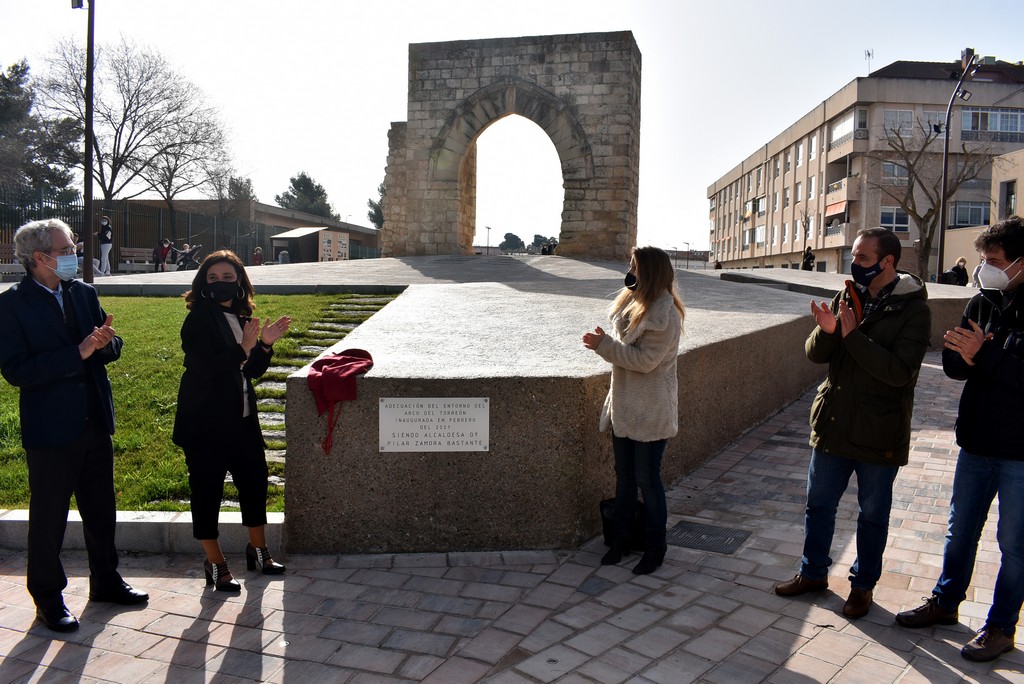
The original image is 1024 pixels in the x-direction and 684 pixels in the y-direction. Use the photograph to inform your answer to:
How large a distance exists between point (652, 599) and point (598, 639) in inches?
21.5

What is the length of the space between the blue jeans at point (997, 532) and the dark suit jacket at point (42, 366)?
4.32 meters

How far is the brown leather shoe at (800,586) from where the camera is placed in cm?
393

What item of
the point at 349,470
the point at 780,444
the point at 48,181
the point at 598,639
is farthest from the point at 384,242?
the point at 48,181

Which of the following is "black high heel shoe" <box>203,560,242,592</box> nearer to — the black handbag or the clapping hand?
the clapping hand

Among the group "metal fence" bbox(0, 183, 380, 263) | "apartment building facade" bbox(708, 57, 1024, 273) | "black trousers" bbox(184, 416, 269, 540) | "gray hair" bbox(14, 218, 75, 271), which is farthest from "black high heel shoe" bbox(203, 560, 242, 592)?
"apartment building facade" bbox(708, 57, 1024, 273)

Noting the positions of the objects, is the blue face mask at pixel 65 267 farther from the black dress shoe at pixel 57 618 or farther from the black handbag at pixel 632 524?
the black handbag at pixel 632 524

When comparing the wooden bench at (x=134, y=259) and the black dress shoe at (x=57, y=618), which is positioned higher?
the wooden bench at (x=134, y=259)

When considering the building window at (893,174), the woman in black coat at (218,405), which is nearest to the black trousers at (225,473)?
the woman in black coat at (218,405)

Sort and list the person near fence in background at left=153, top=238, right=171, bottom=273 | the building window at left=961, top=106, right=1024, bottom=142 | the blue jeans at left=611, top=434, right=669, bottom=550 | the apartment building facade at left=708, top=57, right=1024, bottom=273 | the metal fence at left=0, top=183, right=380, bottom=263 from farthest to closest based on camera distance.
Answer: the building window at left=961, top=106, right=1024, bottom=142 → the apartment building facade at left=708, top=57, right=1024, bottom=273 → the person near fence in background at left=153, top=238, right=171, bottom=273 → the metal fence at left=0, top=183, right=380, bottom=263 → the blue jeans at left=611, top=434, right=669, bottom=550

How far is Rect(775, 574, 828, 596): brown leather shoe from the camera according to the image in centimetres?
393

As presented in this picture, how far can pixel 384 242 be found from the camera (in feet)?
74.2

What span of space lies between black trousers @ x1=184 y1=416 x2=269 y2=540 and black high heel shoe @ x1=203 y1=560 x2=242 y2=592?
155 millimetres

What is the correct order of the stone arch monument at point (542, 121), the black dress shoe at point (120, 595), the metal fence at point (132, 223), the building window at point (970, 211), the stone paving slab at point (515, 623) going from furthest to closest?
the building window at point (970, 211) < the metal fence at point (132, 223) < the stone arch monument at point (542, 121) < the black dress shoe at point (120, 595) < the stone paving slab at point (515, 623)

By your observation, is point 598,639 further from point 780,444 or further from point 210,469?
point 780,444
